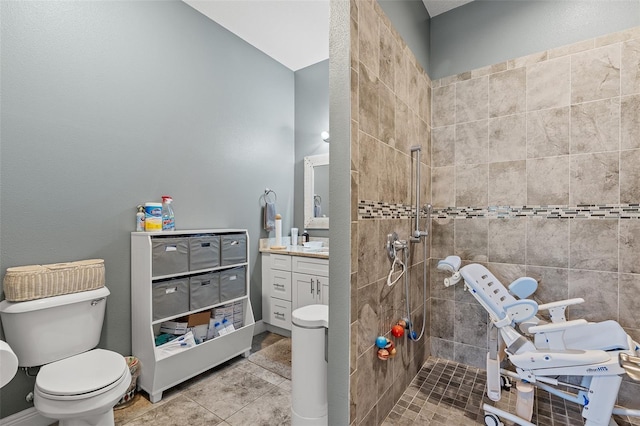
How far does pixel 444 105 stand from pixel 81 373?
300 centimetres

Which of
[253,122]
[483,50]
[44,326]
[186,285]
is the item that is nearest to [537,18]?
[483,50]

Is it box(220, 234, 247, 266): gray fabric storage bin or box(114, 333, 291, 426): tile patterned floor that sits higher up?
box(220, 234, 247, 266): gray fabric storage bin

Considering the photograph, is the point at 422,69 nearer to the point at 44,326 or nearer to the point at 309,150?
the point at 309,150

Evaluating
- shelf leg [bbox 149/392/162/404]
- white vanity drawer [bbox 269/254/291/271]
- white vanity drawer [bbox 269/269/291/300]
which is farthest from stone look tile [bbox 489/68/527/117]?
shelf leg [bbox 149/392/162/404]

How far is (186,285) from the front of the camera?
84.5 inches

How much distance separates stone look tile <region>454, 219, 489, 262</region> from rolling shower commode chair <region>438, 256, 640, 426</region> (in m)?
0.41

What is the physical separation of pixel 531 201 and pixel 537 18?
4.26 feet

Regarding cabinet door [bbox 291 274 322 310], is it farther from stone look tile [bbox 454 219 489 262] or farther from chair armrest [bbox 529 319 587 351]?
chair armrest [bbox 529 319 587 351]

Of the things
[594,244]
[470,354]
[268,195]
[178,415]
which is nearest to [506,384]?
[470,354]

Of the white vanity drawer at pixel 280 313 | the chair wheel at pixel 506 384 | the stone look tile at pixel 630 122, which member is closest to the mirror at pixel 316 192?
the white vanity drawer at pixel 280 313

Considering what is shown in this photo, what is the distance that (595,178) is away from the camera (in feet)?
6.08

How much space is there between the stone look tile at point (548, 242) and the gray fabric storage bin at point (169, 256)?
2.49 meters

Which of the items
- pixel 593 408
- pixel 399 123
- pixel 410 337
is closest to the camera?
pixel 593 408

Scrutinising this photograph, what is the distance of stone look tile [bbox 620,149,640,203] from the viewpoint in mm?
1749
